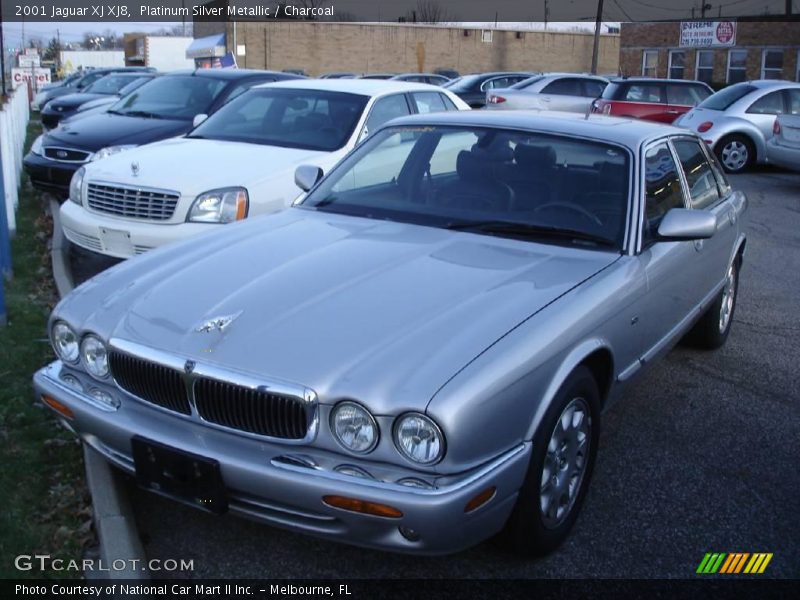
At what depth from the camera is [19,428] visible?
4.35 metres

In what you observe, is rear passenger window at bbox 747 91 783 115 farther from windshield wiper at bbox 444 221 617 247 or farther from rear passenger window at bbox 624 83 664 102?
windshield wiper at bbox 444 221 617 247

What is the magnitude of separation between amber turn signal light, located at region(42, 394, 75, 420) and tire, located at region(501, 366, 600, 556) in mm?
1751

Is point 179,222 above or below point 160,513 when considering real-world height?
above

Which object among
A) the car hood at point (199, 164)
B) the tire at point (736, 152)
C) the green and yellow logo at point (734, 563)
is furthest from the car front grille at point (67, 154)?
the tire at point (736, 152)

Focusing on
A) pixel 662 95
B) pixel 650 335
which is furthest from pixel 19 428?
pixel 662 95

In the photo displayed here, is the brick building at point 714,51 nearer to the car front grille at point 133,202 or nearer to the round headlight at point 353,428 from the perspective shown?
the car front grille at point 133,202

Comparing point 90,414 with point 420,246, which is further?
point 420,246

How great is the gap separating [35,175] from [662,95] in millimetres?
12650

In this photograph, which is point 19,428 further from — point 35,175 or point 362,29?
point 362,29

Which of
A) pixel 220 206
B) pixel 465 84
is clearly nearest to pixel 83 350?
pixel 220 206

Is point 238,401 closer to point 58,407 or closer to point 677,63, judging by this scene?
point 58,407

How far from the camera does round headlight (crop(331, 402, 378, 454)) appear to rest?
2.89m

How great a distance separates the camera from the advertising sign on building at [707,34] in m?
35.1

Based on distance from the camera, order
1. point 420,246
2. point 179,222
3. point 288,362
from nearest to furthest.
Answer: point 288,362 < point 420,246 < point 179,222
